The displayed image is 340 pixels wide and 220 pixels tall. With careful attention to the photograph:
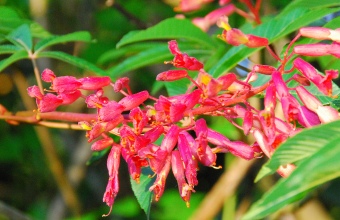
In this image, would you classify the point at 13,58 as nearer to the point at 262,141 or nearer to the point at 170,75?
the point at 170,75

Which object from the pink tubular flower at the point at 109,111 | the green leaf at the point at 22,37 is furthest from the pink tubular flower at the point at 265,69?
the green leaf at the point at 22,37

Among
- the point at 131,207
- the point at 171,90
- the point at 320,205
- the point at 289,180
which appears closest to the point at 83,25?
the point at 131,207

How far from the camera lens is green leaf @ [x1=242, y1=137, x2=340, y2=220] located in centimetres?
88

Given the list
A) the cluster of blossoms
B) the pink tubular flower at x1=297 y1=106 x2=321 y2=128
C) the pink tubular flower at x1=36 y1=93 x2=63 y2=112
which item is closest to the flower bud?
the cluster of blossoms

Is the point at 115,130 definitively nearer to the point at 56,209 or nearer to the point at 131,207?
the point at 131,207

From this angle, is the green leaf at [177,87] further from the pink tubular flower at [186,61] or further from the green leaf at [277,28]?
the pink tubular flower at [186,61]

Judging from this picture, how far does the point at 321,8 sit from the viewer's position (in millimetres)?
1751

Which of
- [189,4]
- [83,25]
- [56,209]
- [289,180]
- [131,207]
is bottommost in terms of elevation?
[56,209]

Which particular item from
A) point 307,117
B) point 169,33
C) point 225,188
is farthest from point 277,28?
point 225,188

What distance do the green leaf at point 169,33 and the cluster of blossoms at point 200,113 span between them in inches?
18.9

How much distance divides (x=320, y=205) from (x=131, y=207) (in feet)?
3.77

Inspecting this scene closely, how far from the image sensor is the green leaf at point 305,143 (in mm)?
1043

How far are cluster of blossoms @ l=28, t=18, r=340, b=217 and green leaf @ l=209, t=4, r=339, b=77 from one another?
0.56 feet

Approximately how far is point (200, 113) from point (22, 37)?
0.88 m
